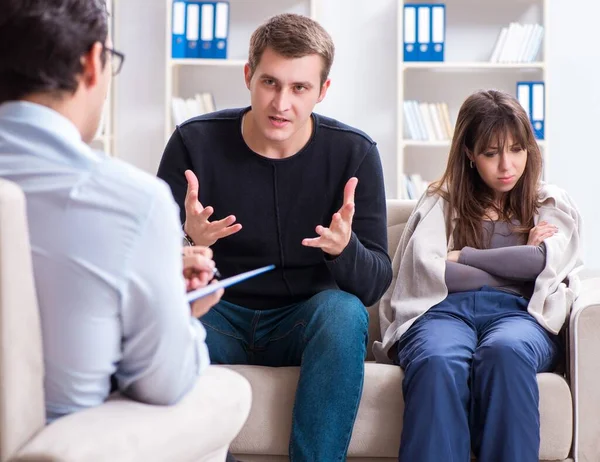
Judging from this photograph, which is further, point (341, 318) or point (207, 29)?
point (207, 29)

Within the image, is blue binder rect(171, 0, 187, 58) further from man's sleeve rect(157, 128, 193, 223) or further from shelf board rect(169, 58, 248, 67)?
man's sleeve rect(157, 128, 193, 223)

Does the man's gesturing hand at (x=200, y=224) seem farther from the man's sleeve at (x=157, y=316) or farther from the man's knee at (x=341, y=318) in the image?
the man's sleeve at (x=157, y=316)

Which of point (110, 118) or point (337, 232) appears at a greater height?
point (110, 118)

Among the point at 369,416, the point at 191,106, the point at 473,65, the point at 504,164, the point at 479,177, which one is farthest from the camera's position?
the point at 191,106

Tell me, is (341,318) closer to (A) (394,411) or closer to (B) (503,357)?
(A) (394,411)

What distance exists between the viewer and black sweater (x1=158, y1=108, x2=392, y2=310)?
2227mm

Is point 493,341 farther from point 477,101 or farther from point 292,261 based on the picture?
point 477,101

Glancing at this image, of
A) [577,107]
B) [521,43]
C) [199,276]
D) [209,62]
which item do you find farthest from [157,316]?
[577,107]

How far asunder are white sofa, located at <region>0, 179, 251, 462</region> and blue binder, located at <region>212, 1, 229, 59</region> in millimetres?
3716

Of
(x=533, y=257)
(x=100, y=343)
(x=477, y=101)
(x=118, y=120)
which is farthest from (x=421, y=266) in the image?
(x=118, y=120)

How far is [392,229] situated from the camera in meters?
2.62

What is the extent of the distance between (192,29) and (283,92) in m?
2.76

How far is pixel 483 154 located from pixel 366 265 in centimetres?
59

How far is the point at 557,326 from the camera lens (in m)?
2.22
